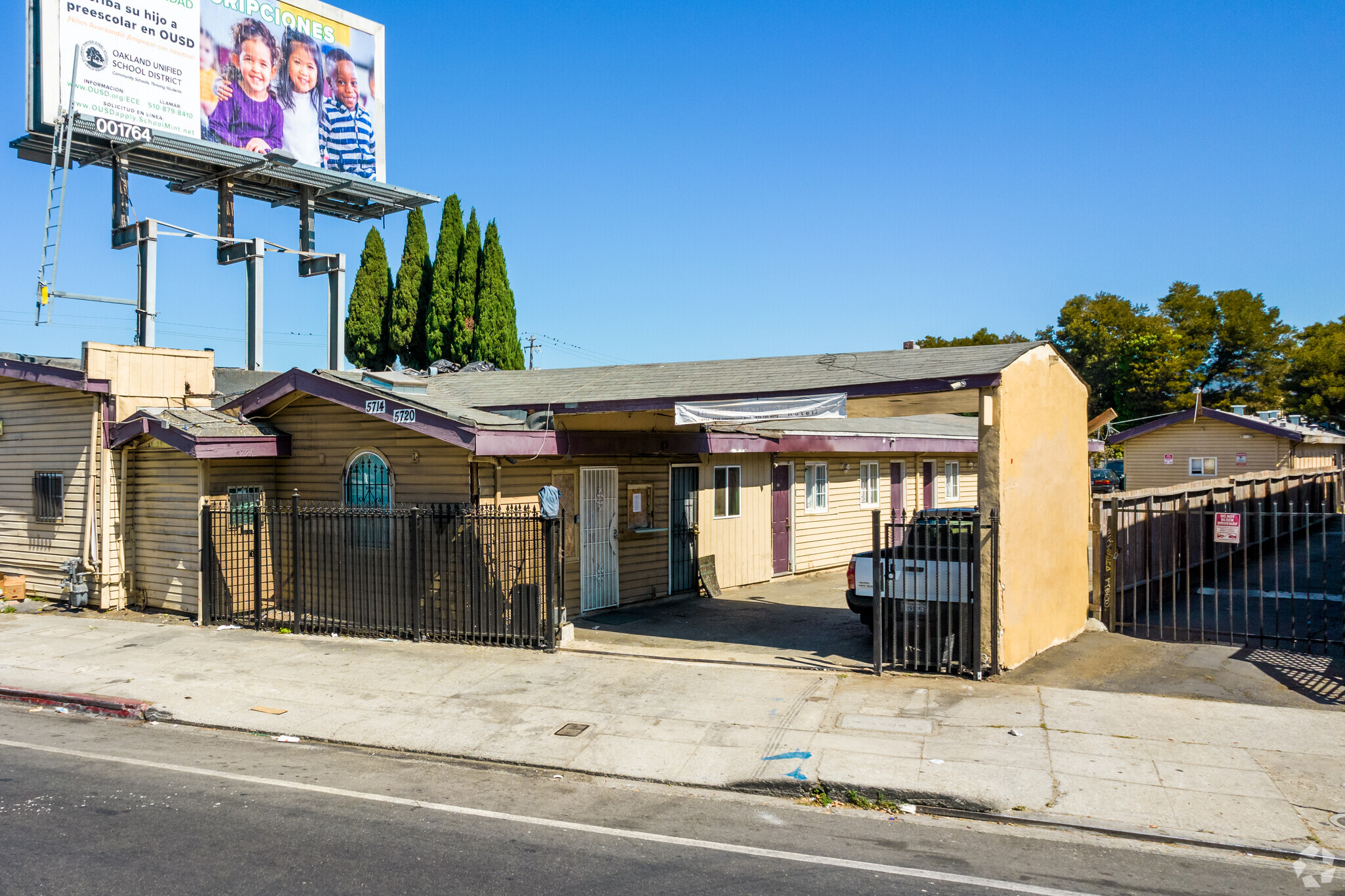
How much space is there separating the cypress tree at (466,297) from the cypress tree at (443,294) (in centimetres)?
23

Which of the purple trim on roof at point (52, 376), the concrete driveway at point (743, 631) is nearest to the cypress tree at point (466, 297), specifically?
the purple trim on roof at point (52, 376)

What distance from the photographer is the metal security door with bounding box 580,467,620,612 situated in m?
13.8

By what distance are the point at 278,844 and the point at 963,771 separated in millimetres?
4966

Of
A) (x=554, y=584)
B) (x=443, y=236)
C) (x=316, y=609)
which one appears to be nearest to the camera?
(x=554, y=584)

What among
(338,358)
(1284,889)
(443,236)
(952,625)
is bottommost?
(1284,889)

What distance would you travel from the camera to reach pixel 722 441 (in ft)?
47.4

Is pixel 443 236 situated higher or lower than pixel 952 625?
higher

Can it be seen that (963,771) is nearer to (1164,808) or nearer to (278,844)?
(1164,808)

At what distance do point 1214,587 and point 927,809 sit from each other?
8068 mm

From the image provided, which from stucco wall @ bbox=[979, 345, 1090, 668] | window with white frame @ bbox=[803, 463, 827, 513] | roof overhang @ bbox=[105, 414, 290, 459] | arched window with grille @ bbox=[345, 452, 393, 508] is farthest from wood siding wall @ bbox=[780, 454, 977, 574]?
roof overhang @ bbox=[105, 414, 290, 459]

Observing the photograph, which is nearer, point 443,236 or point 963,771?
point 963,771

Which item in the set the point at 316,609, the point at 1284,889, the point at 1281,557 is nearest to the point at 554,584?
the point at 316,609

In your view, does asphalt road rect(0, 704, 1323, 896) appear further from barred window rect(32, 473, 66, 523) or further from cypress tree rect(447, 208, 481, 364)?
cypress tree rect(447, 208, 481, 364)

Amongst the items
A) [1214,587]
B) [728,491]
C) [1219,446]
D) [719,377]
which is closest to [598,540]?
[728,491]
